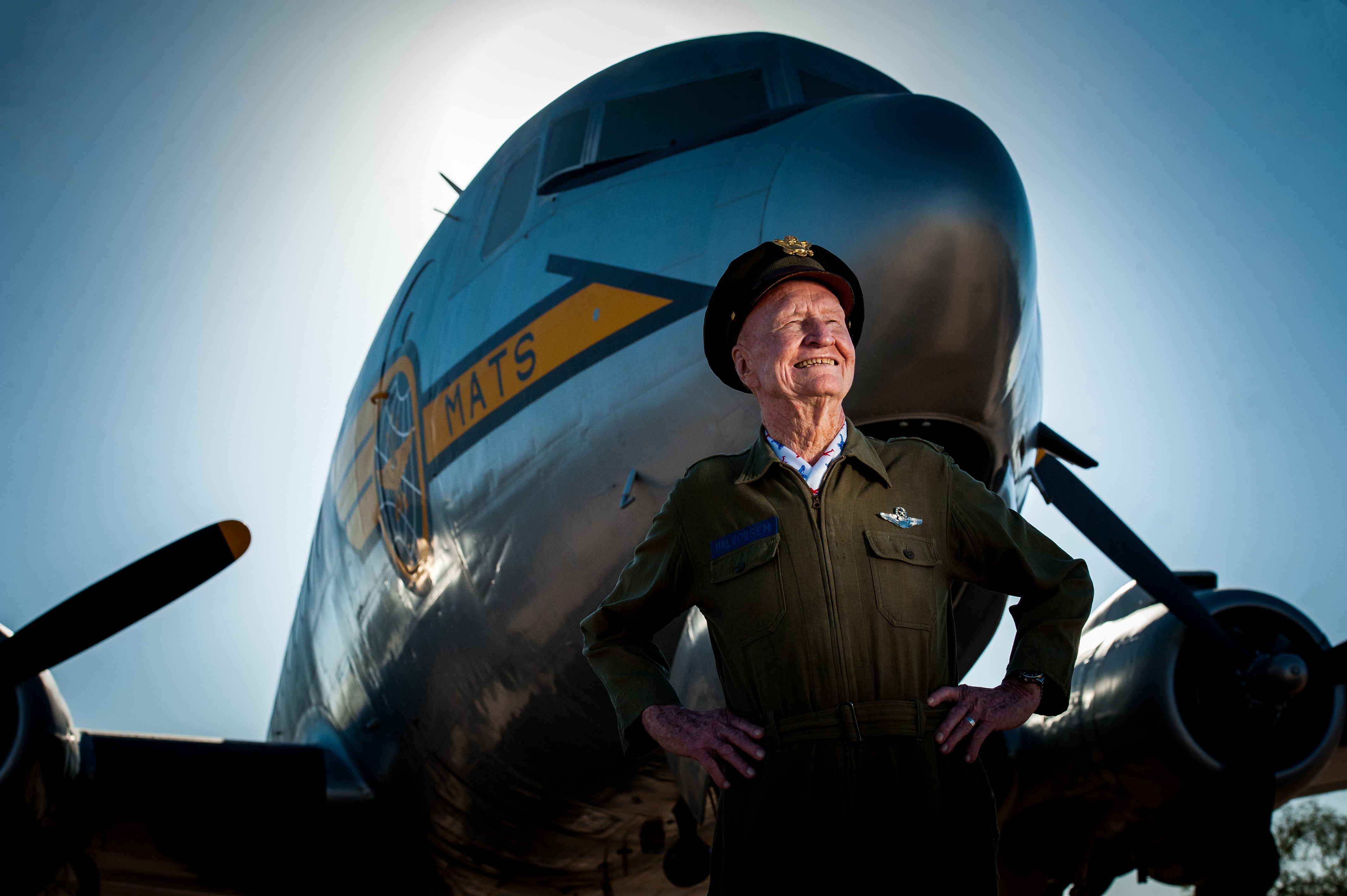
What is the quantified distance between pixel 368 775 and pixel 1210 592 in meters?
6.21

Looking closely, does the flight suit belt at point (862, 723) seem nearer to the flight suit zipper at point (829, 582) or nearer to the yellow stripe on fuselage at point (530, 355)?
the flight suit zipper at point (829, 582)

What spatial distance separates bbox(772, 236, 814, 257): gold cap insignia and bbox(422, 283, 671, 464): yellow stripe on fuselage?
2.34 metres

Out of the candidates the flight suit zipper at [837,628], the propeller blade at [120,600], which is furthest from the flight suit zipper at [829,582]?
the propeller blade at [120,600]

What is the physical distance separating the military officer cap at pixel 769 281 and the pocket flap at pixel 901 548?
0.49m

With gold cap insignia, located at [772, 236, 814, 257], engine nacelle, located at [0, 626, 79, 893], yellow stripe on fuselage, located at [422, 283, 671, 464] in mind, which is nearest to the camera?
gold cap insignia, located at [772, 236, 814, 257]

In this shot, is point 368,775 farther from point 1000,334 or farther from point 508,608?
point 1000,334

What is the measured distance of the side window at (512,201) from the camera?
250 inches

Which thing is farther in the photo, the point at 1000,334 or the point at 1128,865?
the point at 1128,865

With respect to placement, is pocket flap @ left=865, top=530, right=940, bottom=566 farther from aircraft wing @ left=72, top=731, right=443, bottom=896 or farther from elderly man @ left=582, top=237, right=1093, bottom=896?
aircraft wing @ left=72, top=731, right=443, bottom=896

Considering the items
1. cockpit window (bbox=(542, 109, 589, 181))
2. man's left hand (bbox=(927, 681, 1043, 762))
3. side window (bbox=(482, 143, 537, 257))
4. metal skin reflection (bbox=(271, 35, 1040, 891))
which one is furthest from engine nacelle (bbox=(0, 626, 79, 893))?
man's left hand (bbox=(927, 681, 1043, 762))

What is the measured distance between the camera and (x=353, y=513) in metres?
7.94

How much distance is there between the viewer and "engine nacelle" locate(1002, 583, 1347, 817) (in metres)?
6.49

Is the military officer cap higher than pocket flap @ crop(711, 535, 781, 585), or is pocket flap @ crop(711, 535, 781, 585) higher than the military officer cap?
the military officer cap

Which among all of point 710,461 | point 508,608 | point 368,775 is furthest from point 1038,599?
point 368,775
